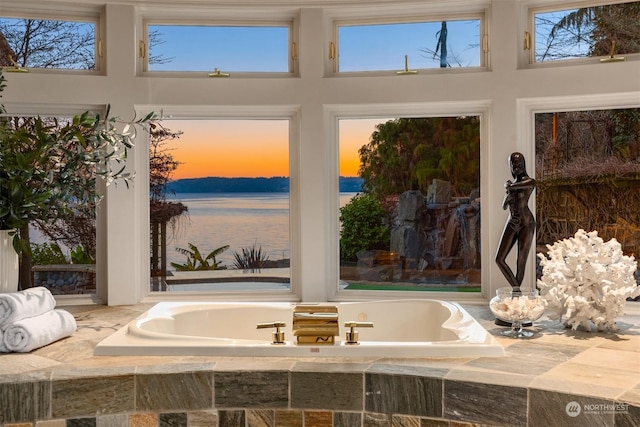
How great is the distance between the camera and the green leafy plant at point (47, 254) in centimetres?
334

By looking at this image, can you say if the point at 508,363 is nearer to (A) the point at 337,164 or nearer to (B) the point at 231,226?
(A) the point at 337,164

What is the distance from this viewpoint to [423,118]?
342 centimetres

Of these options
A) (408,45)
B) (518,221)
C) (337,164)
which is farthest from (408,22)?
(518,221)

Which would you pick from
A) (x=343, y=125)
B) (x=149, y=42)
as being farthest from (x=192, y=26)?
(x=343, y=125)

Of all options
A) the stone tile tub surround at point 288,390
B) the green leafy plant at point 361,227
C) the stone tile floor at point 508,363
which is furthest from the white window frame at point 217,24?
the stone tile tub surround at point 288,390

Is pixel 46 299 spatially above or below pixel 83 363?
above

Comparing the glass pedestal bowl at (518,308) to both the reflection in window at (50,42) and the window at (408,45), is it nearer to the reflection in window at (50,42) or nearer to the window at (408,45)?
the window at (408,45)

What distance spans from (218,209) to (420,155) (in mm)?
1252

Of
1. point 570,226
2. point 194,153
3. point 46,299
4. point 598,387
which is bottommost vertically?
point 598,387

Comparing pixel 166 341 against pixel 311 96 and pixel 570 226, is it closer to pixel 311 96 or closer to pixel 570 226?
pixel 311 96

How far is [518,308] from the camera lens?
8.40 feet

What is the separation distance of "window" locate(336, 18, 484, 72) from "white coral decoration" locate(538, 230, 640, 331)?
4.16ft

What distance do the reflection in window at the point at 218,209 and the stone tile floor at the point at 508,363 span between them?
3.19ft

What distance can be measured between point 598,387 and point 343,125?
210cm
